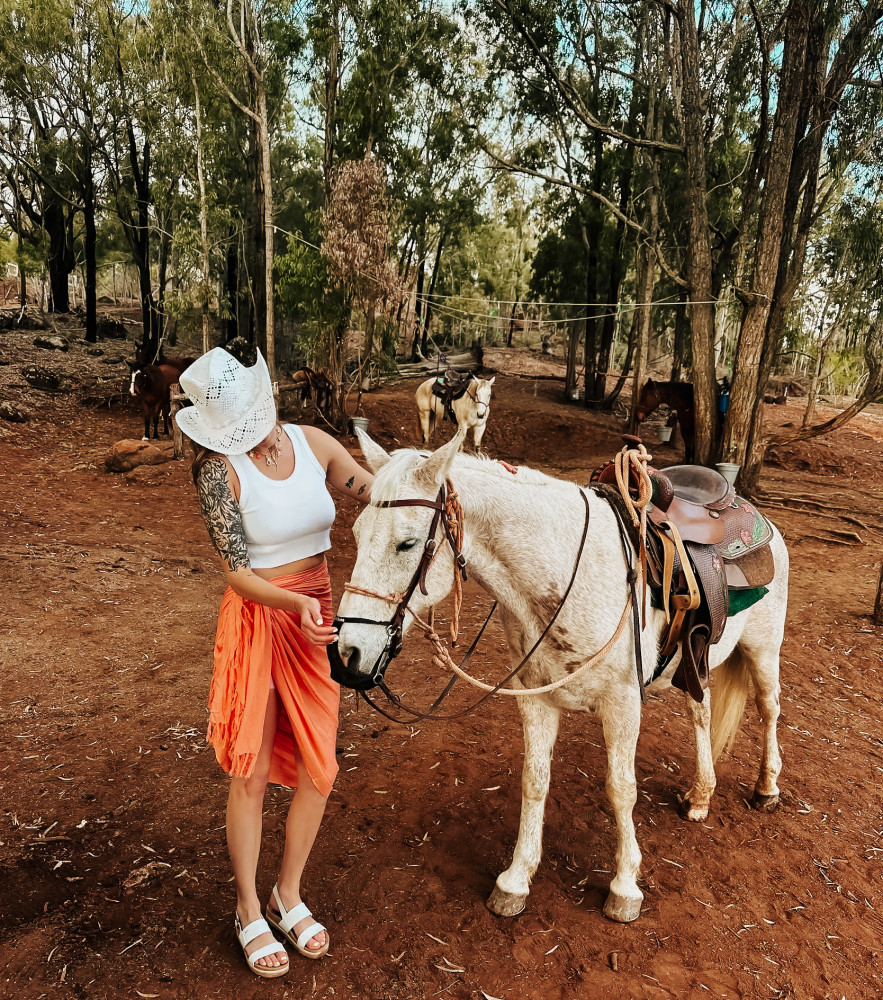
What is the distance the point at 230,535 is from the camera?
1.96m

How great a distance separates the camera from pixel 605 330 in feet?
61.0

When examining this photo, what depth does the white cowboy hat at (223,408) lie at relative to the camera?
198 centimetres

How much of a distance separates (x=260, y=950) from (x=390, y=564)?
140 centimetres

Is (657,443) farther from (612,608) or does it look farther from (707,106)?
(612,608)

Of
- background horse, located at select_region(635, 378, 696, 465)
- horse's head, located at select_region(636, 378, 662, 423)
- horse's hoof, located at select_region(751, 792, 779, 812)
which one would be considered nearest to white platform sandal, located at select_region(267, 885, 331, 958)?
horse's hoof, located at select_region(751, 792, 779, 812)

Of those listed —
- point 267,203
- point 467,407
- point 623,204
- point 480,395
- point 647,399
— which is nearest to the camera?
point 267,203

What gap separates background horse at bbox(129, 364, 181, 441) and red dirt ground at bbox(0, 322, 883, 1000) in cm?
738

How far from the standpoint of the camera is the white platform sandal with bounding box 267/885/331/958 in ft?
7.23

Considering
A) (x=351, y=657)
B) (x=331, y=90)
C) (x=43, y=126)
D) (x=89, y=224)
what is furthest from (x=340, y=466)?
(x=43, y=126)

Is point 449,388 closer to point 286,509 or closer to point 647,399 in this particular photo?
point 647,399

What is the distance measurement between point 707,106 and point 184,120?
44.1ft

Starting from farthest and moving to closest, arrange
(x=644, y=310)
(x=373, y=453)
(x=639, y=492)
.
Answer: (x=644, y=310), (x=639, y=492), (x=373, y=453)

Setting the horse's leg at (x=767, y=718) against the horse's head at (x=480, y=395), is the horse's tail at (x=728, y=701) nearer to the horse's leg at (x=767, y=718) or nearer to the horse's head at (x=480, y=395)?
the horse's leg at (x=767, y=718)

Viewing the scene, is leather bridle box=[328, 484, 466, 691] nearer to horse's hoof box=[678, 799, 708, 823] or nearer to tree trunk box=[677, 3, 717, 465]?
horse's hoof box=[678, 799, 708, 823]
